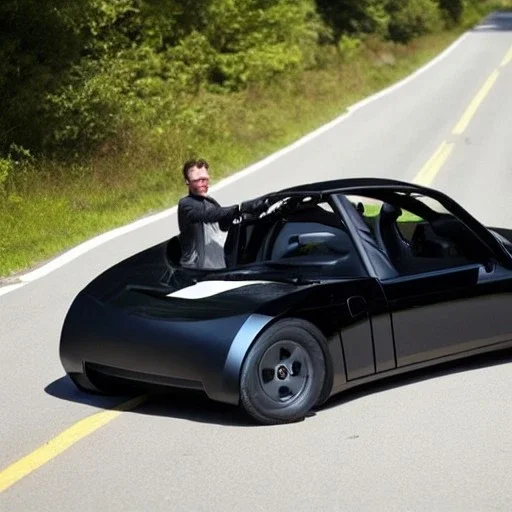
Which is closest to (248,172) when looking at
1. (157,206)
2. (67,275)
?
(157,206)

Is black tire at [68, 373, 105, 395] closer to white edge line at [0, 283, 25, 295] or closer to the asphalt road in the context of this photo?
the asphalt road

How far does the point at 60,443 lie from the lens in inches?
311

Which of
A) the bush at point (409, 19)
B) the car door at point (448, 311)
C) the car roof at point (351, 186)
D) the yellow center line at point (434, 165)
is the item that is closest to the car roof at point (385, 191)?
the car roof at point (351, 186)

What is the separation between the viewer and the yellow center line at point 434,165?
23.9 meters

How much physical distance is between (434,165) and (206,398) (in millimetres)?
17521

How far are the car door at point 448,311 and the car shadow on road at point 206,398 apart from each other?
270 millimetres

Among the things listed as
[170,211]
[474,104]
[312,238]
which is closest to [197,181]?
[312,238]

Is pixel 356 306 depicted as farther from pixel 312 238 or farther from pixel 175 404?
pixel 175 404

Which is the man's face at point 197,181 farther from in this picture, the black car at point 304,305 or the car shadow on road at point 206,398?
the car shadow on road at point 206,398

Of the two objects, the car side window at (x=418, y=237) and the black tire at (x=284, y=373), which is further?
the car side window at (x=418, y=237)

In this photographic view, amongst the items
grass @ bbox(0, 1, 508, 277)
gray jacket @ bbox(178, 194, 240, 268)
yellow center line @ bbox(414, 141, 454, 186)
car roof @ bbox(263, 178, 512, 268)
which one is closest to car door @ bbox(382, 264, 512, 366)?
car roof @ bbox(263, 178, 512, 268)

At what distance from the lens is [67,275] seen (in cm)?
1448

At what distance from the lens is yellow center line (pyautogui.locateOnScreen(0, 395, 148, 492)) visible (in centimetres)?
727

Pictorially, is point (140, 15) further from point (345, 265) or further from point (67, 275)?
point (345, 265)
